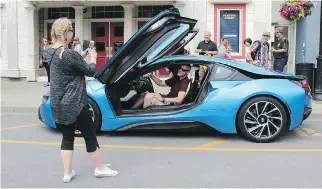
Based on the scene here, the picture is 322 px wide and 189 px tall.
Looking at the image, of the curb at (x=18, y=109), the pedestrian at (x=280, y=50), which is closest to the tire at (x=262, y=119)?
the curb at (x=18, y=109)

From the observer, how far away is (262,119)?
597 cm

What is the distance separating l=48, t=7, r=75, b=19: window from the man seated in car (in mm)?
10700

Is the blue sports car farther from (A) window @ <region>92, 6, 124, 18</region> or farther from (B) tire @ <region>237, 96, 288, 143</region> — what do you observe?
(A) window @ <region>92, 6, 124, 18</region>

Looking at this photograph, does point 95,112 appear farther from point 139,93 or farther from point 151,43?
point 151,43

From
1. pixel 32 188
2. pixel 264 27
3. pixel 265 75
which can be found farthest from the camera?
pixel 264 27

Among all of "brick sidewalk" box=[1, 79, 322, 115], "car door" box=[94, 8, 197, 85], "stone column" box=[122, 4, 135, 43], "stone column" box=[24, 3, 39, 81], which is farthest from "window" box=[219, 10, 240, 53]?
"car door" box=[94, 8, 197, 85]

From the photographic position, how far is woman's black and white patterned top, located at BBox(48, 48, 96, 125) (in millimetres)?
4180

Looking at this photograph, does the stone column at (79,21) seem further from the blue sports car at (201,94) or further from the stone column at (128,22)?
the blue sports car at (201,94)

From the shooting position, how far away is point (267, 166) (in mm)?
4938

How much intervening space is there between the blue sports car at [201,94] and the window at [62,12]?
10796 millimetres

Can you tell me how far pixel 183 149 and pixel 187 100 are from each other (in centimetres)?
105

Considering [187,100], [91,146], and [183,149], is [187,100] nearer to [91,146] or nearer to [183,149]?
[183,149]

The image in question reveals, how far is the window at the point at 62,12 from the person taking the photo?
1659cm

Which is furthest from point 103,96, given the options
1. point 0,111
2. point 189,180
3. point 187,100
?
point 0,111
